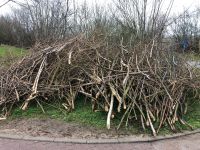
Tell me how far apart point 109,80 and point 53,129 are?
176 centimetres

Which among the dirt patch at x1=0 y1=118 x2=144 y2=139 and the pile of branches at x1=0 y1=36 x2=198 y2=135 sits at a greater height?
the pile of branches at x1=0 y1=36 x2=198 y2=135

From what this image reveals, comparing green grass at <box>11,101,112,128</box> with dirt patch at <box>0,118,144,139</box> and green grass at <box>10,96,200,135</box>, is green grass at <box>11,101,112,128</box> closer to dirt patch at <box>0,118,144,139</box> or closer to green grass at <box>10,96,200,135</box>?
green grass at <box>10,96,200,135</box>

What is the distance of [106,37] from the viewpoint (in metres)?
9.50

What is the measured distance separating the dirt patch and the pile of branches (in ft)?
1.23

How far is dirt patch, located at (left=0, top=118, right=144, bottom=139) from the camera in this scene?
6.20 metres

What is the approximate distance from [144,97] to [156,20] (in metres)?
9.88

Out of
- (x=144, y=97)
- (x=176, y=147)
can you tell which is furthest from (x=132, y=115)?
(x=176, y=147)

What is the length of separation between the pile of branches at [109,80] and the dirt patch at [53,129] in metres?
0.38

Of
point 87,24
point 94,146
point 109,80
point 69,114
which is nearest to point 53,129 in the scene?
point 69,114

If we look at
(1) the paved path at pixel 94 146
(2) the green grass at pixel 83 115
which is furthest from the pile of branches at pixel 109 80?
(1) the paved path at pixel 94 146

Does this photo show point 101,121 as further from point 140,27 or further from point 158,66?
point 140,27

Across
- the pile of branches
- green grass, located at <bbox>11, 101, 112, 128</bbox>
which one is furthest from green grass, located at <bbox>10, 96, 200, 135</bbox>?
the pile of branches

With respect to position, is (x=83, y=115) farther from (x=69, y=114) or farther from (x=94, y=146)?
(x=94, y=146)

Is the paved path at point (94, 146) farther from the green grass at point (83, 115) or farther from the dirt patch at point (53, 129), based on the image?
the green grass at point (83, 115)
